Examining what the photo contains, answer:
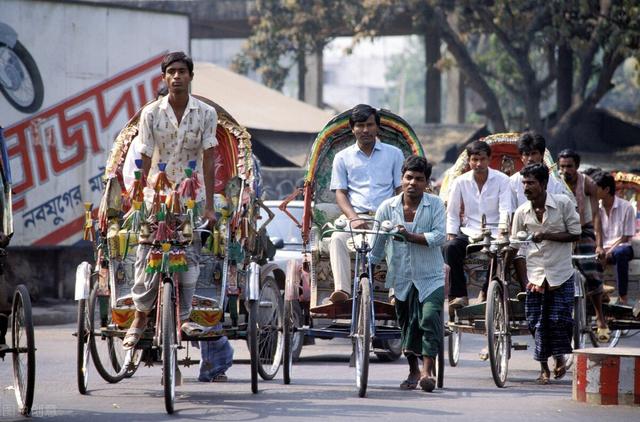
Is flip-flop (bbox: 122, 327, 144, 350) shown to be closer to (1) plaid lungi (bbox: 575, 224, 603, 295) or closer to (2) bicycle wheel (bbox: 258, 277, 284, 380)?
(2) bicycle wheel (bbox: 258, 277, 284, 380)

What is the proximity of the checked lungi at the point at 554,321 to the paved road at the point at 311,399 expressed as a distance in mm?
324

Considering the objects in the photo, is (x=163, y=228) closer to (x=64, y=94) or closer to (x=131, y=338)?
(x=131, y=338)

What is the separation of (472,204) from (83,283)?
13.5ft

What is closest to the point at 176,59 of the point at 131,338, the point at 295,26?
the point at 131,338

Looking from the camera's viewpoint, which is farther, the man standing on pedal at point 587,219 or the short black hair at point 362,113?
the man standing on pedal at point 587,219

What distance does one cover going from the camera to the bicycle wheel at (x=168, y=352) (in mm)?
9117

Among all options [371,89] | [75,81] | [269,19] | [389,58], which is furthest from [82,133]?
[371,89]

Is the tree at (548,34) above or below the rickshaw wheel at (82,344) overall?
above

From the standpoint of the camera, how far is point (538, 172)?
39.2 ft

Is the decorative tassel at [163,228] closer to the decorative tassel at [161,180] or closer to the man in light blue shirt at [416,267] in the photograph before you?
the decorative tassel at [161,180]

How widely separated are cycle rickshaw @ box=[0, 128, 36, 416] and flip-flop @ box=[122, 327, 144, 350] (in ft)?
2.42

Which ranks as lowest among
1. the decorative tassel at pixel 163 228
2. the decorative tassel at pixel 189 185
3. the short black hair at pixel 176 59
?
the decorative tassel at pixel 163 228

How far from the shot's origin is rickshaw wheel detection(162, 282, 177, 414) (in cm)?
912

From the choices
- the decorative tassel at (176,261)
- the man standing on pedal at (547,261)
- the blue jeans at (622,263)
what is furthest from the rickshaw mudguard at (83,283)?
the blue jeans at (622,263)
